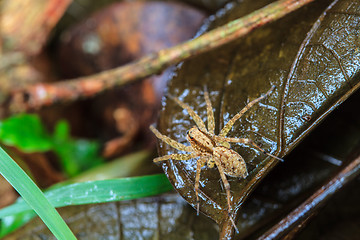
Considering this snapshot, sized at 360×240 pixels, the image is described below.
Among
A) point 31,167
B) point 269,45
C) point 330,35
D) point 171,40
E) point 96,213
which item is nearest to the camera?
point 330,35

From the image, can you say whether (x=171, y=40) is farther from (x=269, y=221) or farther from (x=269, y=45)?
(x=269, y=221)

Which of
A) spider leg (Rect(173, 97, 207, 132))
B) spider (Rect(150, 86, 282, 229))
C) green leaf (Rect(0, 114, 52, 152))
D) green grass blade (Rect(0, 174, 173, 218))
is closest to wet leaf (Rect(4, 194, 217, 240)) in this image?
green grass blade (Rect(0, 174, 173, 218))

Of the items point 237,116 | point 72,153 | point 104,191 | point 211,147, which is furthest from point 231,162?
point 72,153

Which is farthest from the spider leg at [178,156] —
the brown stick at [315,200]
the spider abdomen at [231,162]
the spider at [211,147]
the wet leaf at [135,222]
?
the brown stick at [315,200]

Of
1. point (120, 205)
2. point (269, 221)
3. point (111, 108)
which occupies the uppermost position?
point (111, 108)

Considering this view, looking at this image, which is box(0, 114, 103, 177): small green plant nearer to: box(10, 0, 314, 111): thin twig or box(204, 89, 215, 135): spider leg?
box(10, 0, 314, 111): thin twig

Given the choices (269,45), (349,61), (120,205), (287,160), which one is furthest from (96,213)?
(349,61)

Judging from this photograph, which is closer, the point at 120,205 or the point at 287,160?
the point at 287,160
